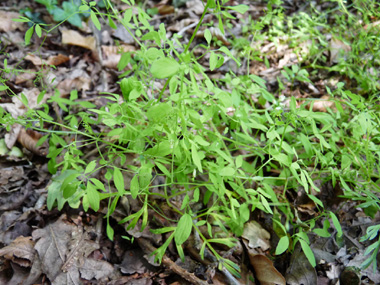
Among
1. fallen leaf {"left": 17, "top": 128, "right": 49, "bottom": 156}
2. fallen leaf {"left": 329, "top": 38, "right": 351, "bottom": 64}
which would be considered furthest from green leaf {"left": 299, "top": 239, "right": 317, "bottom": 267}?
fallen leaf {"left": 329, "top": 38, "right": 351, "bottom": 64}

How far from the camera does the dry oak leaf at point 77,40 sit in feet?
10.4

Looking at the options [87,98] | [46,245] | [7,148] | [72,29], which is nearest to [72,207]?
[46,245]

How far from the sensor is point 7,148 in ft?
7.50

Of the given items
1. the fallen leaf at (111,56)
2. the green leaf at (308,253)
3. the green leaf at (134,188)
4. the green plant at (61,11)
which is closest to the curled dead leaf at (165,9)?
the fallen leaf at (111,56)

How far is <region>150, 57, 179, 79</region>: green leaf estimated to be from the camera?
3.38 ft

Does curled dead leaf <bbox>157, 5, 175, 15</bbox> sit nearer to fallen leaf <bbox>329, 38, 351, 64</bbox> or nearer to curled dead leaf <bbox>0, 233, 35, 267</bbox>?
fallen leaf <bbox>329, 38, 351, 64</bbox>

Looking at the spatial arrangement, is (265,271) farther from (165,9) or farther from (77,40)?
(165,9)

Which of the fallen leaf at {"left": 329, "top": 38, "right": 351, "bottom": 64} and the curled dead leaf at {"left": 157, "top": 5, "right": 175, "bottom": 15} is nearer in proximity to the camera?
the fallen leaf at {"left": 329, "top": 38, "right": 351, "bottom": 64}

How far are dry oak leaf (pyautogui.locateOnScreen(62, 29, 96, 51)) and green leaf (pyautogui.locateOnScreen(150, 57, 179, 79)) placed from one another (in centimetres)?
240

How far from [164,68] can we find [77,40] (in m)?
2.56

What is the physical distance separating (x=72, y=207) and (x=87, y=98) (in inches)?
44.8

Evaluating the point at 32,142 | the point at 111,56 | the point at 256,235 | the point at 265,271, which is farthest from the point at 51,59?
the point at 265,271

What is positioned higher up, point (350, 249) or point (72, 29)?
point (72, 29)

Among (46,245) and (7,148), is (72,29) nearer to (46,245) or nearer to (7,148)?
(7,148)
